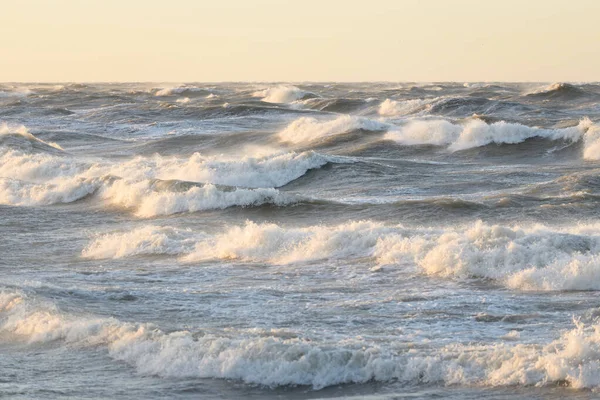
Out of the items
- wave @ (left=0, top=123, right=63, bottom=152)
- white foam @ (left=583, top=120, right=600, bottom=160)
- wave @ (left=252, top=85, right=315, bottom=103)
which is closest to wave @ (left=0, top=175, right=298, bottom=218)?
wave @ (left=0, top=123, right=63, bottom=152)

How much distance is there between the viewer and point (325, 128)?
4172 centimetres

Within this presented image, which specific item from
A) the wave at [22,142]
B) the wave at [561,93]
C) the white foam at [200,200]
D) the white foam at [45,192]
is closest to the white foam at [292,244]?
the white foam at [200,200]

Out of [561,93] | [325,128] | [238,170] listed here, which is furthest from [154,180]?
[561,93]

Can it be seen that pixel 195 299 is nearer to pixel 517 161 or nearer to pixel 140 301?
pixel 140 301

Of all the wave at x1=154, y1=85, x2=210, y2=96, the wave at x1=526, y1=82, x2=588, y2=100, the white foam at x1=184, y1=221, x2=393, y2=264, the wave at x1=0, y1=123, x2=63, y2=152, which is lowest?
the white foam at x1=184, y1=221, x2=393, y2=264

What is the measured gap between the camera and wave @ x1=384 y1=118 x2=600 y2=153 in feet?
114

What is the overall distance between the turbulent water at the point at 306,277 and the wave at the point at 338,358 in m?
0.02

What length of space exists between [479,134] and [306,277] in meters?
22.2

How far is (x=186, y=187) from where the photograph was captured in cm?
2455

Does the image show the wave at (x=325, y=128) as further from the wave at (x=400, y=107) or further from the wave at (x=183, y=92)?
the wave at (x=183, y=92)

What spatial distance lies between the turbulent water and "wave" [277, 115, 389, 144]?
6757mm

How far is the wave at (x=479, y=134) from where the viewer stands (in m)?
34.8

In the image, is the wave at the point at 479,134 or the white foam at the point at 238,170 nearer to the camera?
the white foam at the point at 238,170

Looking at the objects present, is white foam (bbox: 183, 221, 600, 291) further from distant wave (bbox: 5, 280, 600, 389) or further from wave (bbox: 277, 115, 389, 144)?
wave (bbox: 277, 115, 389, 144)
